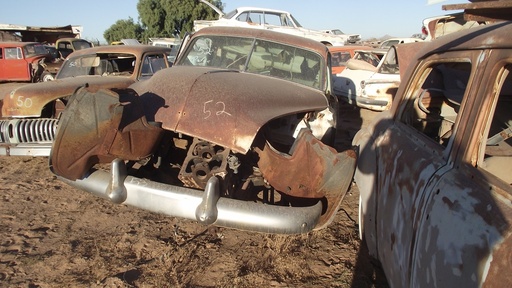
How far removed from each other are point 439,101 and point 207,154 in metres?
2.12

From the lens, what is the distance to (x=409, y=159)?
2.18 meters

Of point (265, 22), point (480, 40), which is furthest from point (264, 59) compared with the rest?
point (265, 22)

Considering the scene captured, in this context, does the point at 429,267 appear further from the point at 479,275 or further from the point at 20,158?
the point at 20,158

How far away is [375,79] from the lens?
26.2 ft

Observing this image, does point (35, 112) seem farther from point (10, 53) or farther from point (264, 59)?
point (10, 53)

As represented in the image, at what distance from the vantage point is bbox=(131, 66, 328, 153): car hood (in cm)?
275

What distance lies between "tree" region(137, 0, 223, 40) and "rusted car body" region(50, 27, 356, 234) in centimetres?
3823

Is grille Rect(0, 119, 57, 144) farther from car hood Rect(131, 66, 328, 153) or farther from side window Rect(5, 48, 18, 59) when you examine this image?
side window Rect(5, 48, 18, 59)

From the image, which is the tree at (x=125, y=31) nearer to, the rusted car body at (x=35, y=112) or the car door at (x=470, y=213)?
the rusted car body at (x=35, y=112)

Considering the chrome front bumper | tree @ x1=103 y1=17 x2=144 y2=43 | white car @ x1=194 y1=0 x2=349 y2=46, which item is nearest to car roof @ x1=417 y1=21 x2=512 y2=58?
the chrome front bumper

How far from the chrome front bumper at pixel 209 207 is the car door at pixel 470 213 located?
107cm

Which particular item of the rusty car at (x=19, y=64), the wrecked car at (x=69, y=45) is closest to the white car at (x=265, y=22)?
the rusty car at (x=19, y=64)

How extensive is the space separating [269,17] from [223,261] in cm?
1292

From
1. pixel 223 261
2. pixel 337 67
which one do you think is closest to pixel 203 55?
pixel 223 261
